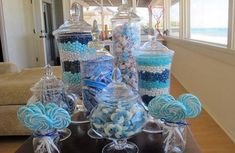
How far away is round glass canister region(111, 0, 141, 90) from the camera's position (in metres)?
1.04

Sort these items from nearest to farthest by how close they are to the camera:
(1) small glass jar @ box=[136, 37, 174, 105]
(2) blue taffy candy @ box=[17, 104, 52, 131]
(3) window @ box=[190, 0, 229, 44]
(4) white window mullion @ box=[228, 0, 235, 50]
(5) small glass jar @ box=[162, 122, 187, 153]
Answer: (2) blue taffy candy @ box=[17, 104, 52, 131]
(5) small glass jar @ box=[162, 122, 187, 153]
(1) small glass jar @ box=[136, 37, 174, 105]
(4) white window mullion @ box=[228, 0, 235, 50]
(3) window @ box=[190, 0, 229, 44]

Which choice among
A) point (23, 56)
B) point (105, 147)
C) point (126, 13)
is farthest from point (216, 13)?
point (23, 56)

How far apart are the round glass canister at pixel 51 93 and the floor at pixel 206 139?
1.41 meters

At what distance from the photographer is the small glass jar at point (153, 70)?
900 millimetres

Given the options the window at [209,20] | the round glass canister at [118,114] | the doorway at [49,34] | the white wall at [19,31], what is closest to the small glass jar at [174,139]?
the round glass canister at [118,114]

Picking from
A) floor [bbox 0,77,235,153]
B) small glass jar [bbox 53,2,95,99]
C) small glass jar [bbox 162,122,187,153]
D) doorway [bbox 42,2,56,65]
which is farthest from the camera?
doorway [bbox 42,2,56,65]

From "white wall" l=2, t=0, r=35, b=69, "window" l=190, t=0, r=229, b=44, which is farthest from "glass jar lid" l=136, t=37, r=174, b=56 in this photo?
"white wall" l=2, t=0, r=35, b=69

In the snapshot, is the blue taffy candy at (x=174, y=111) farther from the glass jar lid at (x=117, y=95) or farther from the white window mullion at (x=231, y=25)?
the white window mullion at (x=231, y=25)

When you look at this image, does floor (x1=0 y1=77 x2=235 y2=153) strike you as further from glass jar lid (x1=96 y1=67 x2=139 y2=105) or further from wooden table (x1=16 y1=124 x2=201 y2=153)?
glass jar lid (x1=96 y1=67 x2=139 y2=105)

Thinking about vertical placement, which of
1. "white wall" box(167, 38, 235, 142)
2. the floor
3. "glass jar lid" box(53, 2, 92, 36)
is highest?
"glass jar lid" box(53, 2, 92, 36)

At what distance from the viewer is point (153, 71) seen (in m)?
0.90

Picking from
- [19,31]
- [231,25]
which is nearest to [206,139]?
[231,25]

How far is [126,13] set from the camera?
1089 mm

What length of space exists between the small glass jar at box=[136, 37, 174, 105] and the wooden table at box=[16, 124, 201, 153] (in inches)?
6.2
